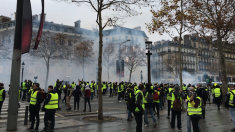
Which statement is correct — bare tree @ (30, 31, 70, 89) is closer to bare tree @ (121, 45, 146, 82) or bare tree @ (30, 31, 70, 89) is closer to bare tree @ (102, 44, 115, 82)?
bare tree @ (102, 44, 115, 82)

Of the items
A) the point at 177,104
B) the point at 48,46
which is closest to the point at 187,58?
the point at 48,46

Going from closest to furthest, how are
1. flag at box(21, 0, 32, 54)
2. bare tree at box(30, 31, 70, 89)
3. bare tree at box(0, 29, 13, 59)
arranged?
flag at box(21, 0, 32, 54), bare tree at box(0, 29, 13, 59), bare tree at box(30, 31, 70, 89)

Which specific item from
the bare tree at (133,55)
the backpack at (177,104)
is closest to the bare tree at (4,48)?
the bare tree at (133,55)

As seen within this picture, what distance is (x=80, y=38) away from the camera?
4906 centimetres

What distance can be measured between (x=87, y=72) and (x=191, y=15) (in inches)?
1530

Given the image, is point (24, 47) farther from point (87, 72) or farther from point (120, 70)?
point (87, 72)

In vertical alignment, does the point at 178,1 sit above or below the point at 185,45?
below

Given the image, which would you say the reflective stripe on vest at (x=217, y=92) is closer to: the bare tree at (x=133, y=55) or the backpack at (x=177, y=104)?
the backpack at (x=177, y=104)

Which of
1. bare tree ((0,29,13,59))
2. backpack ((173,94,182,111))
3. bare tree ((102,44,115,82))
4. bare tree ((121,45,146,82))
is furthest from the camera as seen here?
bare tree ((102,44,115,82))

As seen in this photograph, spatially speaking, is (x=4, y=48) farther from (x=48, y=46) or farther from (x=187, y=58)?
(x=187, y=58)

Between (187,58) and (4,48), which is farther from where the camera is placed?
(187,58)

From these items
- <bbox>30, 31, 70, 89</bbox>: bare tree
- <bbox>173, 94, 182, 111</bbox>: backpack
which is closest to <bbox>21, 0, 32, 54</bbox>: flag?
<bbox>173, 94, 182, 111</bbox>: backpack

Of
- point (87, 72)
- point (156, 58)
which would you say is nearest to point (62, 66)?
point (87, 72)

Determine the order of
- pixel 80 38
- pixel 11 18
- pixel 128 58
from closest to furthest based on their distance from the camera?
pixel 128 58
pixel 80 38
pixel 11 18
